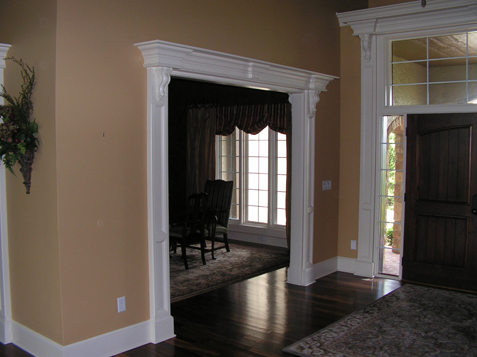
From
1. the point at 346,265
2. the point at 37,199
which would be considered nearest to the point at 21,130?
the point at 37,199

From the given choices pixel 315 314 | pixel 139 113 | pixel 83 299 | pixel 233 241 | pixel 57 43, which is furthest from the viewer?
pixel 233 241

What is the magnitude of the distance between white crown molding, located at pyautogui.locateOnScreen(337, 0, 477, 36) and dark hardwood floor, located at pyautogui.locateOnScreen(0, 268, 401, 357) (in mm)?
2956

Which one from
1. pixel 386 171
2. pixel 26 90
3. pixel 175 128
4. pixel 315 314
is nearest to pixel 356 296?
pixel 315 314

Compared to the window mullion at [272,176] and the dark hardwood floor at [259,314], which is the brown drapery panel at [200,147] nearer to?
the window mullion at [272,176]

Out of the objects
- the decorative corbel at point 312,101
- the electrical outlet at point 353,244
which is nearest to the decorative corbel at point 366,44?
the decorative corbel at point 312,101

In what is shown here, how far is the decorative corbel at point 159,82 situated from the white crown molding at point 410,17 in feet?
9.43

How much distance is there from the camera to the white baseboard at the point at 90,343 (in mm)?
3344

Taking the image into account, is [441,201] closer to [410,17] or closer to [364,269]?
[364,269]

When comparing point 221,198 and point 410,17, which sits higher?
point 410,17

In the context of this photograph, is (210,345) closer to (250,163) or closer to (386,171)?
(386,171)

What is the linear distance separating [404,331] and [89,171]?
2888mm

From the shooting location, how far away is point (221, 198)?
7.14 m

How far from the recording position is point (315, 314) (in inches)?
174

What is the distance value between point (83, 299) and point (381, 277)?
12.1ft
